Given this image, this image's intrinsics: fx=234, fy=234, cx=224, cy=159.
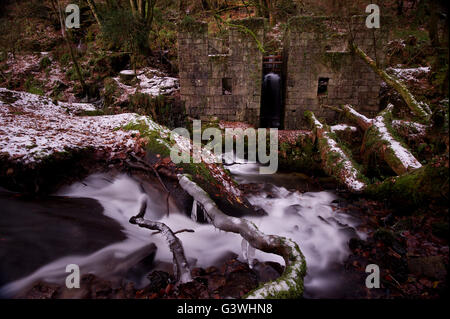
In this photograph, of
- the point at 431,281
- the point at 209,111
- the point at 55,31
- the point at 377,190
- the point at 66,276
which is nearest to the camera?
the point at 66,276

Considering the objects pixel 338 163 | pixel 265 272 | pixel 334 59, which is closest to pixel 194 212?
pixel 265 272

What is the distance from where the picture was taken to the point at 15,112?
18.7 ft

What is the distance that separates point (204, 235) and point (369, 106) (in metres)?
7.92

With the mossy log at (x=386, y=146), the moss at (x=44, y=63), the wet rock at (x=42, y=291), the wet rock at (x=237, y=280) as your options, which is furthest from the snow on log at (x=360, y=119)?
the moss at (x=44, y=63)

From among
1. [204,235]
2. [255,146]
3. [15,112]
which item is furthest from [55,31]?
[204,235]

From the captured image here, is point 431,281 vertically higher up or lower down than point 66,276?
lower down

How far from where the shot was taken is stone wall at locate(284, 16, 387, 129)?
7.74m

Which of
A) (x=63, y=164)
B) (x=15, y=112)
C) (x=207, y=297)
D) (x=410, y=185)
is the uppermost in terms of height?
(x=15, y=112)

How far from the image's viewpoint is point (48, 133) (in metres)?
4.29

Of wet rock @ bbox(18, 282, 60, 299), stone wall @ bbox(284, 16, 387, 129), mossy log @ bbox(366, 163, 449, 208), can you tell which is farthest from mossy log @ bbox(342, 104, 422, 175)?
wet rock @ bbox(18, 282, 60, 299)

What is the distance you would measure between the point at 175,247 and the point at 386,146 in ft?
16.1

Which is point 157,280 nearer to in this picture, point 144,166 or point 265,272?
point 265,272

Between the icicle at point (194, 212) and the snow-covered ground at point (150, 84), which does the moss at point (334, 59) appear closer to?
the snow-covered ground at point (150, 84)

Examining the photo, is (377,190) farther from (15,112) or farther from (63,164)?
(15,112)
